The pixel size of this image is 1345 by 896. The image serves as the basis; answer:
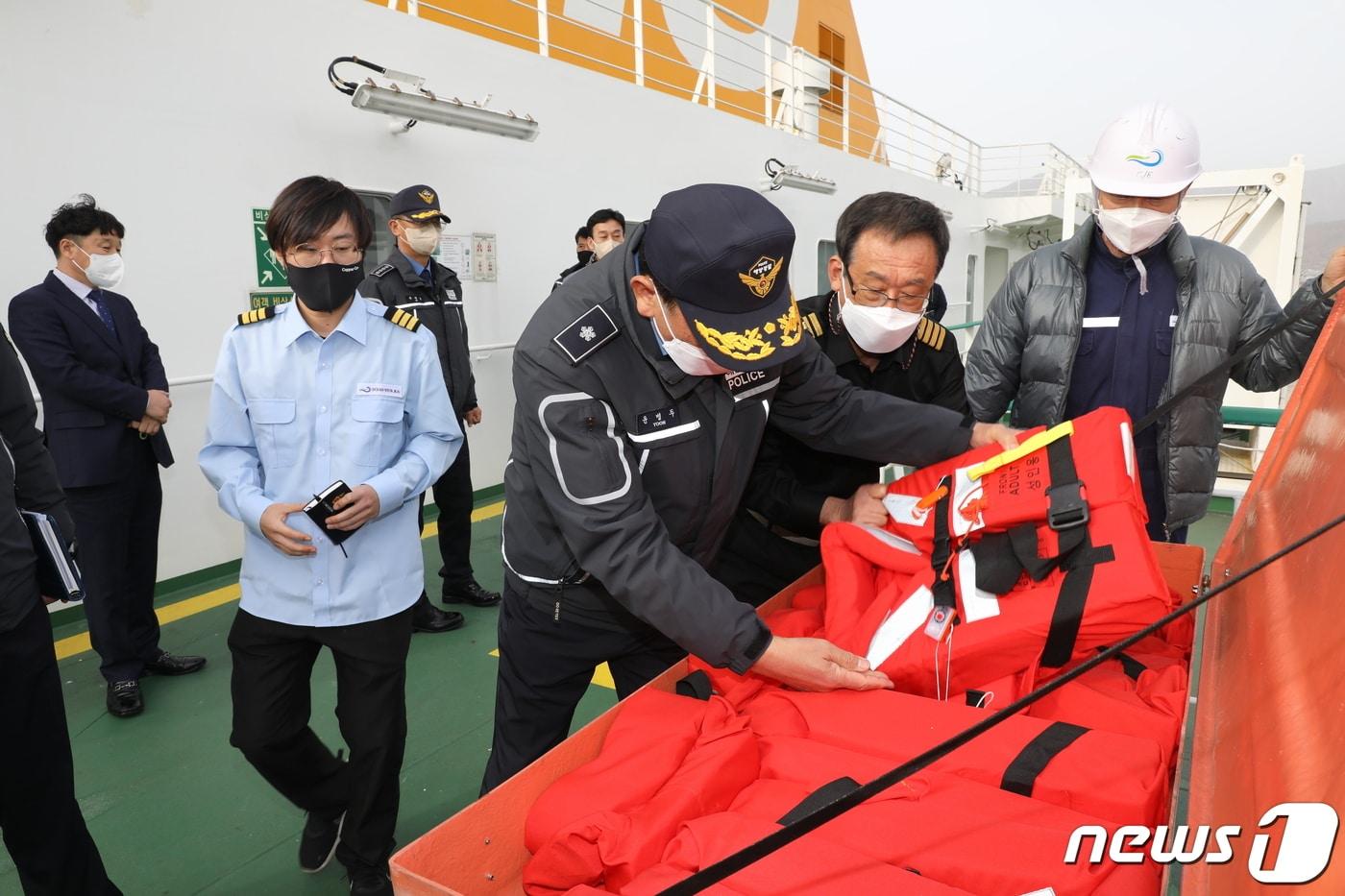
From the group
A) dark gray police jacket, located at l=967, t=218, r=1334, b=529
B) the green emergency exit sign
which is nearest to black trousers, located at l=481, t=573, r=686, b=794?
dark gray police jacket, located at l=967, t=218, r=1334, b=529

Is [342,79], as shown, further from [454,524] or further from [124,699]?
[124,699]

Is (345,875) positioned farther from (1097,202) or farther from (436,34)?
(436,34)

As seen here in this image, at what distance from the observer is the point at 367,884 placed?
6.74 ft

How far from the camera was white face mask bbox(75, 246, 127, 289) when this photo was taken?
309 centimetres

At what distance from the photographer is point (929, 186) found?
12.6 m

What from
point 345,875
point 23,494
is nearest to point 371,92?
point 23,494

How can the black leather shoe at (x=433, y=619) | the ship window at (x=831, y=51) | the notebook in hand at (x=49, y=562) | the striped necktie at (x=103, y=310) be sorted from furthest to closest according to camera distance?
the ship window at (x=831, y=51) → the black leather shoe at (x=433, y=619) → the striped necktie at (x=103, y=310) → the notebook in hand at (x=49, y=562)

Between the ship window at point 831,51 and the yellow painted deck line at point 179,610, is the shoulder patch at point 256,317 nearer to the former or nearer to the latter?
the yellow painted deck line at point 179,610

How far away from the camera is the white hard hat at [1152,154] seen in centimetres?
202

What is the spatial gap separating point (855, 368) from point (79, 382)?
108 inches

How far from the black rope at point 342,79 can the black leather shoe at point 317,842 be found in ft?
12.1

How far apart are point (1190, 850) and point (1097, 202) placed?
5.70 feet

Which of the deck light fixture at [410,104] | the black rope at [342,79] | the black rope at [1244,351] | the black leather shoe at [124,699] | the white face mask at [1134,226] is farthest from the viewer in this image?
the black rope at [342,79]

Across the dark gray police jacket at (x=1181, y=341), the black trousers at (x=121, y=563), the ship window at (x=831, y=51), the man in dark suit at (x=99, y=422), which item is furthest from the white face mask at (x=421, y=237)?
the ship window at (x=831, y=51)
